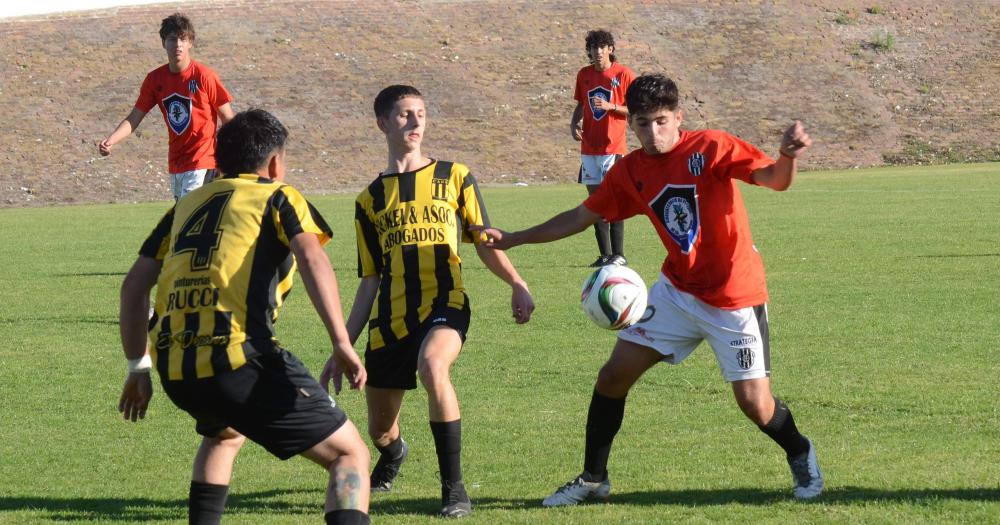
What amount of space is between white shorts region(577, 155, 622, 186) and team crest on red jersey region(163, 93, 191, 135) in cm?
468

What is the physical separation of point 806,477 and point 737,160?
1366 millimetres

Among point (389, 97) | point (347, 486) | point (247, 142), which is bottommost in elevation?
point (347, 486)

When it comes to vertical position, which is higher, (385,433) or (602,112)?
(602,112)

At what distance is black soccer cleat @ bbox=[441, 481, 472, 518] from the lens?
17.6ft

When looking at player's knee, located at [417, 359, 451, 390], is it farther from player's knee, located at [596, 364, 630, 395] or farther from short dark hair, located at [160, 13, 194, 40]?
short dark hair, located at [160, 13, 194, 40]

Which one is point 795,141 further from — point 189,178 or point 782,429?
point 189,178

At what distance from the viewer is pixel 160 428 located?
23.7ft

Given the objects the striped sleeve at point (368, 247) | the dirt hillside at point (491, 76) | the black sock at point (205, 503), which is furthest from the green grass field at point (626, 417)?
the dirt hillside at point (491, 76)

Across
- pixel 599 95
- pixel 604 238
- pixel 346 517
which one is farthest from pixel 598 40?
pixel 346 517

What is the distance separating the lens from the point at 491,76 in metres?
45.2

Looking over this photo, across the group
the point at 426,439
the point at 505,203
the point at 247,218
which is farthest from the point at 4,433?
the point at 505,203

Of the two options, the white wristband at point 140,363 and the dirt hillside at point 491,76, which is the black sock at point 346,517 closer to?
the white wristband at point 140,363

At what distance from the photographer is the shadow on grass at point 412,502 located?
215 inches

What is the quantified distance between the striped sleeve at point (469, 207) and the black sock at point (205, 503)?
1888mm
